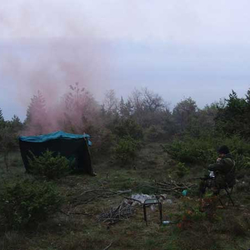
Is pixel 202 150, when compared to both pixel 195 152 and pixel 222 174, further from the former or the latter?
pixel 222 174

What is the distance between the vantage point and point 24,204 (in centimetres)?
529

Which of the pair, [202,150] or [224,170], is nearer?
[224,170]

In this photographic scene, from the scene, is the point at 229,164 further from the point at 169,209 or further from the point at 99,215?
the point at 99,215

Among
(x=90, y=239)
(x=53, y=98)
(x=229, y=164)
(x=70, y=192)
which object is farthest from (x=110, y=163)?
(x=90, y=239)

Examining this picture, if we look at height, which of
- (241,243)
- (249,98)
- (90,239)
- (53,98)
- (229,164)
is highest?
(53,98)

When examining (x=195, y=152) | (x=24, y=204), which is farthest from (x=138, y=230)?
(x=195, y=152)

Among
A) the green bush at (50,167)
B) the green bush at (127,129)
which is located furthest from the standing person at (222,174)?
the green bush at (127,129)

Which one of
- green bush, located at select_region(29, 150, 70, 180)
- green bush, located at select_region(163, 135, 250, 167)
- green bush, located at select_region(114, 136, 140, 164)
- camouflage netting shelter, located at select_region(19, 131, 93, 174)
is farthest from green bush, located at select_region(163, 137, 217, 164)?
green bush, located at select_region(29, 150, 70, 180)

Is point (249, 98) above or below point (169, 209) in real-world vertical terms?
above

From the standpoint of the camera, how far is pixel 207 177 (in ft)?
21.9

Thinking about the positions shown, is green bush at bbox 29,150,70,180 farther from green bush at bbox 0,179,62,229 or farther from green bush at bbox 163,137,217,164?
green bush at bbox 163,137,217,164

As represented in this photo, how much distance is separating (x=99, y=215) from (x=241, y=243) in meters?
2.62

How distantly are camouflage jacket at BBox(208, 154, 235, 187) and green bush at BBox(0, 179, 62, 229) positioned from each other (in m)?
3.07

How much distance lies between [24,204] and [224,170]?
12.2ft
